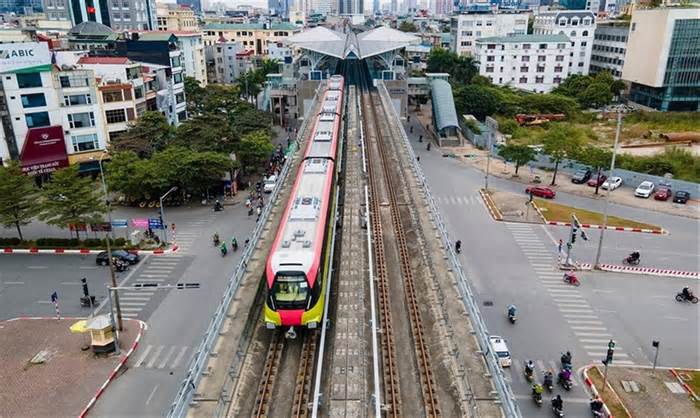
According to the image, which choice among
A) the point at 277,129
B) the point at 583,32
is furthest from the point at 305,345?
the point at 583,32

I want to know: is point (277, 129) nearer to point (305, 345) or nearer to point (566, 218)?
point (566, 218)

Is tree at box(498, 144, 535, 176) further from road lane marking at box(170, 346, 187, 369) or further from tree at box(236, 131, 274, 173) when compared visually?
road lane marking at box(170, 346, 187, 369)

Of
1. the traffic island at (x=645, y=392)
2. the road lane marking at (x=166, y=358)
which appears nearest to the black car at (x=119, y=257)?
the road lane marking at (x=166, y=358)

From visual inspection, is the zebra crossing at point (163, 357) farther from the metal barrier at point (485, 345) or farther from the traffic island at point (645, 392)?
the traffic island at point (645, 392)

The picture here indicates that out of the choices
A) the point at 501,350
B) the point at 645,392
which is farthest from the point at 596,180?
the point at 501,350

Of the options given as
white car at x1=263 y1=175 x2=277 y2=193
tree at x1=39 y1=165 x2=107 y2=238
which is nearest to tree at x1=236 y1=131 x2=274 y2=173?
white car at x1=263 y1=175 x2=277 y2=193

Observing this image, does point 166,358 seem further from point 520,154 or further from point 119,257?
point 520,154
